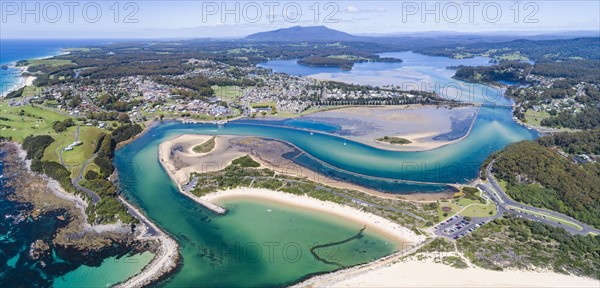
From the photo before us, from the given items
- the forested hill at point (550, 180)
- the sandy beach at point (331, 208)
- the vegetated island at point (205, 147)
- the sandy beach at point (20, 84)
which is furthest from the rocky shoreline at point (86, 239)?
the sandy beach at point (20, 84)

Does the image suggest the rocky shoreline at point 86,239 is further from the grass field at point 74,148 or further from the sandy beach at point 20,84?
the sandy beach at point 20,84

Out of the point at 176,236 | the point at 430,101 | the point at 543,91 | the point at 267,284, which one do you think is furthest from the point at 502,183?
the point at 543,91

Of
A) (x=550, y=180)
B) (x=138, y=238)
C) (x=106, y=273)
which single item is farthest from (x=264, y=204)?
(x=550, y=180)

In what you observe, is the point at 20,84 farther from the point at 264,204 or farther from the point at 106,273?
the point at 106,273

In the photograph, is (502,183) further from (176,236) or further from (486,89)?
(486,89)

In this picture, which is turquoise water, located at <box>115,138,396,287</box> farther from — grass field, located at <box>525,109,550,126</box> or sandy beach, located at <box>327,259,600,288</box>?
grass field, located at <box>525,109,550,126</box>
